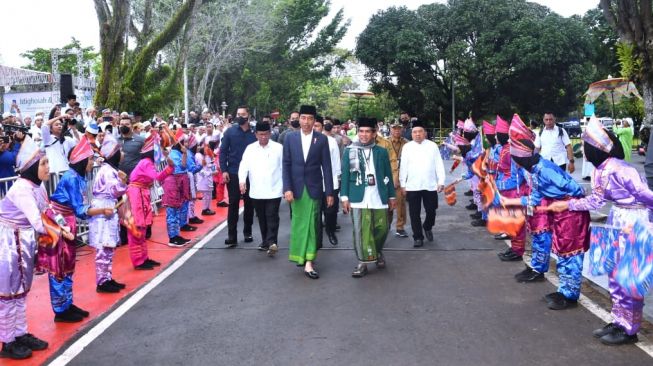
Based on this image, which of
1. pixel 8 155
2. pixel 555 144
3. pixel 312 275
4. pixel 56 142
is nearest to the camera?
pixel 312 275

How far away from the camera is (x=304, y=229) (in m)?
7.26

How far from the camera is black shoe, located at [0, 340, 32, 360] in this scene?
4.72 metres

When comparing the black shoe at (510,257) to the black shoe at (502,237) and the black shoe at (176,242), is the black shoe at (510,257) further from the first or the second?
the black shoe at (176,242)

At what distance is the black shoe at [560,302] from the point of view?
565cm

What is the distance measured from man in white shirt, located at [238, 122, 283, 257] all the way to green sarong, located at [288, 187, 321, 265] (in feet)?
2.62

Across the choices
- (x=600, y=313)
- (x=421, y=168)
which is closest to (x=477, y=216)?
(x=421, y=168)

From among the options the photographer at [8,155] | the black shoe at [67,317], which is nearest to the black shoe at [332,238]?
the black shoe at [67,317]

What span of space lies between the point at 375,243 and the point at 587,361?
10.3ft

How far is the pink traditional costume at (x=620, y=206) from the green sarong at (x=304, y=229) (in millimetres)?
3281

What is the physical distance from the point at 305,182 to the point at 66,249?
9.70 feet

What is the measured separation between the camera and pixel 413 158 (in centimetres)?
896

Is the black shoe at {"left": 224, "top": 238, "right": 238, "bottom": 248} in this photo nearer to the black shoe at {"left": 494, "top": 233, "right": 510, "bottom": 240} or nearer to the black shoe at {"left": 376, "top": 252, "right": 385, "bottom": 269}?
the black shoe at {"left": 376, "top": 252, "right": 385, "bottom": 269}

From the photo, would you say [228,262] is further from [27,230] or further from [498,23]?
[498,23]

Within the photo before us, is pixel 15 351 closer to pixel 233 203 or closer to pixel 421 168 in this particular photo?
pixel 233 203
